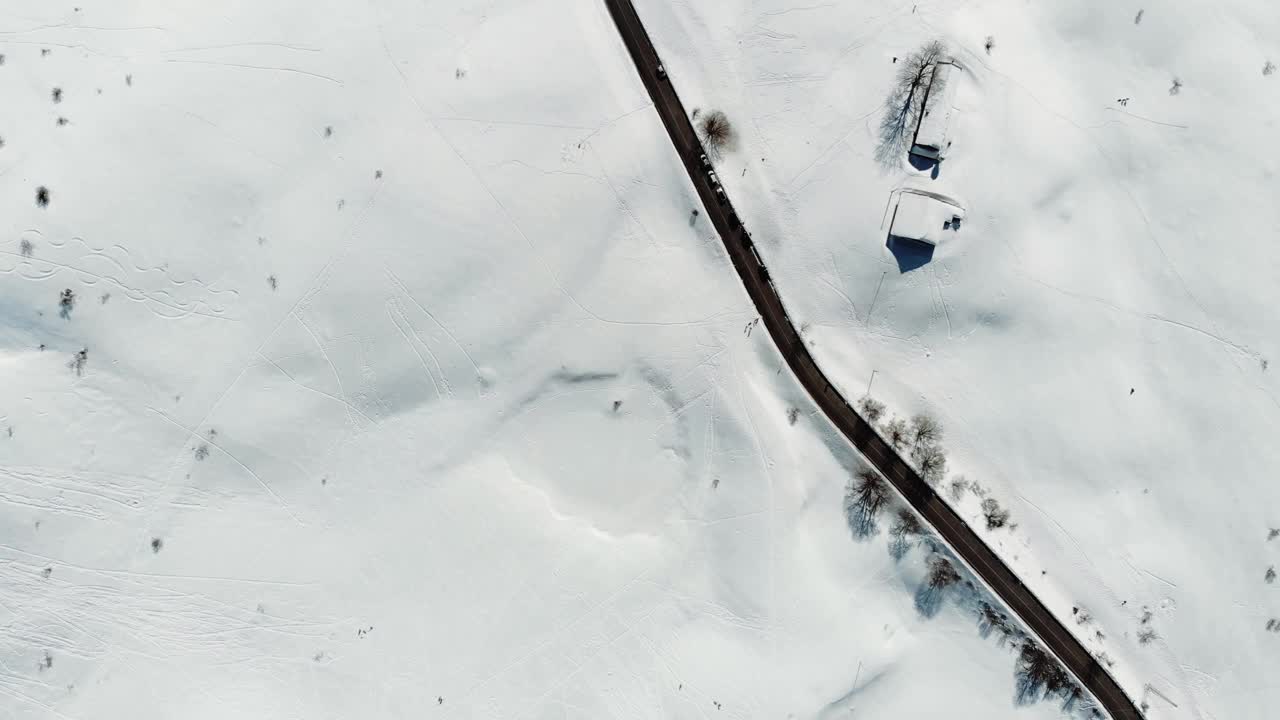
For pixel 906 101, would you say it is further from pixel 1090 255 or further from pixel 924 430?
pixel 924 430

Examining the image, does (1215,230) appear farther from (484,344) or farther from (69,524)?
(69,524)

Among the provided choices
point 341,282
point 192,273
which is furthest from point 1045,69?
point 192,273

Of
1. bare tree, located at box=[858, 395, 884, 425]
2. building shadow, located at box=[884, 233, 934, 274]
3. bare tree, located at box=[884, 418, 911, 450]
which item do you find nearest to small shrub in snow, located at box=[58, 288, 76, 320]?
bare tree, located at box=[858, 395, 884, 425]

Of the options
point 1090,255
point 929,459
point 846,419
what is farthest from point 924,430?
point 1090,255

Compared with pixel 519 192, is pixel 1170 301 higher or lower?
lower

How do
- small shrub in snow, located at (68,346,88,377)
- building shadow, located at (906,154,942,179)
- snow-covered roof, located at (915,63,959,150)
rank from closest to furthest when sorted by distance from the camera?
1. small shrub in snow, located at (68,346,88,377)
2. snow-covered roof, located at (915,63,959,150)
3. building shadow, located at (906,154,942,179)

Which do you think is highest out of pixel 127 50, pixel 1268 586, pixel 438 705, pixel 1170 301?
pixel 127 50

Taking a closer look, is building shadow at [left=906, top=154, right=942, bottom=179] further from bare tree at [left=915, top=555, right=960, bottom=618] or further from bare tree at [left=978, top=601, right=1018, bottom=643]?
bare tree at [left=978, top=601, right=1018, bottom=643]
